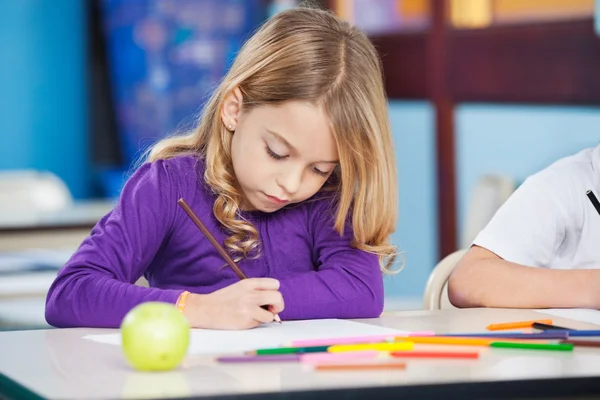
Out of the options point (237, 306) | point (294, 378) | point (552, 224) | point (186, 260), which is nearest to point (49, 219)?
point (186, 260)

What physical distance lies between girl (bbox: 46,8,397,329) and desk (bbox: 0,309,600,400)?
32 centimetres

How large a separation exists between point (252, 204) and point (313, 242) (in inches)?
5.3

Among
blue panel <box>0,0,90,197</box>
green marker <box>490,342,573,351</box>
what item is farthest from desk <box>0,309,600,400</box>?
blue panel <box>0,0,90,197</box>

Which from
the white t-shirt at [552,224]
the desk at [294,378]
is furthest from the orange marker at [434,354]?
the white t-shirt at [552,224]

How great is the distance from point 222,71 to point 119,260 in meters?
5.15

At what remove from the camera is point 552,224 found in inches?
76.9

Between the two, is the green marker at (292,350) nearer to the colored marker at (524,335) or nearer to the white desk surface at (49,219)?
the colored marker at (524,335)

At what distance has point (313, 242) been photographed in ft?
6.29

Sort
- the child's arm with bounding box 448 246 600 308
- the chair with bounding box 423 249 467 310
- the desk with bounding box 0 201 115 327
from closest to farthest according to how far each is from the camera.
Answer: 1. the child's arm with bounding box 448 246 600 308
2. the chair with bounding box 423 249 467 310
3. the desk with bounding box 0 201 115 327

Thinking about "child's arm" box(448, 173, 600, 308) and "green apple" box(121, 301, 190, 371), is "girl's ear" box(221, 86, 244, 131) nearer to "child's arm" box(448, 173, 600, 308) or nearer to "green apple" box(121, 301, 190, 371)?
"child's arm" box(448, 173, 600, 308)

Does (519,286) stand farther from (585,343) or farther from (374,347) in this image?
(374,347)

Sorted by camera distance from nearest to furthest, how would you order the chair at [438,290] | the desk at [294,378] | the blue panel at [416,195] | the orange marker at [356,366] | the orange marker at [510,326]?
the desk at [294,378] → the orange marker at [356,366] → the orange marker at [510,326] → the chair at [438,290] → the blue panel at [416,195]

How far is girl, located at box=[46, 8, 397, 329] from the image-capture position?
1.71 metres

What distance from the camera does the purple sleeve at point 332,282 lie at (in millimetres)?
1717
